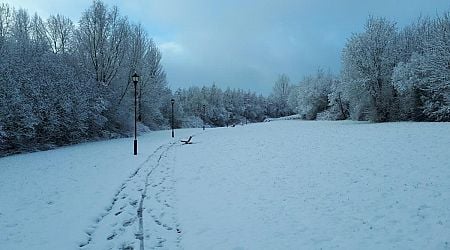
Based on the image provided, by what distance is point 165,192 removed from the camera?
36.7ft

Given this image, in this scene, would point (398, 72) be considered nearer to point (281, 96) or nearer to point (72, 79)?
point (72, 79)

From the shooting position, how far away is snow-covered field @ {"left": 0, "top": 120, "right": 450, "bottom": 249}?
22.9 feet

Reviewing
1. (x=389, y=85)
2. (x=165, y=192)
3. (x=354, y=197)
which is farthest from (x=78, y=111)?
(x=389, y=85)

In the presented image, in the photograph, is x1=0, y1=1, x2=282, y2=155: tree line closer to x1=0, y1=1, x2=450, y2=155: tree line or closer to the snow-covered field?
x1=0, y1=1, x2=450, y2=155: tree line

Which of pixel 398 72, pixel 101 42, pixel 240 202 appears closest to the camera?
pixel 240 202

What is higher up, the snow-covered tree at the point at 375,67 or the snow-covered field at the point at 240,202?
the snow-covered tree at the point at 375,67

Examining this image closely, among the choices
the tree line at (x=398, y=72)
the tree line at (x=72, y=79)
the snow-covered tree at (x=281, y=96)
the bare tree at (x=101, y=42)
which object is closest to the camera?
the tree line at (x=72, y=79)

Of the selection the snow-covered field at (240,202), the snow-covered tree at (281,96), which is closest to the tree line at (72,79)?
the snow-covered field at (240,202)

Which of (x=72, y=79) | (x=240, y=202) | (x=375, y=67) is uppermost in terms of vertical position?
(x=375, y=67)

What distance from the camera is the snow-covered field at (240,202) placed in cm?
699

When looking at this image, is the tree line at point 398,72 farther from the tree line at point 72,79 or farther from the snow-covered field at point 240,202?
the tree line at point 72,79

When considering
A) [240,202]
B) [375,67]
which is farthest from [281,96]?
[240,202]

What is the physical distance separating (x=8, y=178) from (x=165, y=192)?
6700mm

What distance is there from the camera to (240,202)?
980 centimetres
